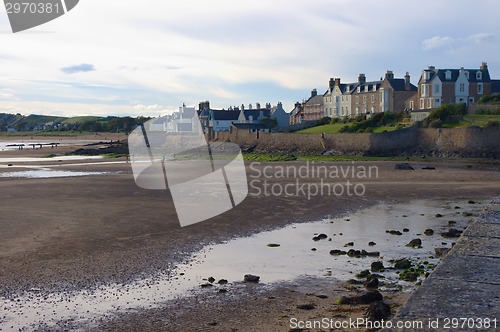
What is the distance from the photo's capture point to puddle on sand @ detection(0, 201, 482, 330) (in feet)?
24.9

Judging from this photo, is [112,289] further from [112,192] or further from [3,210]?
[112,192]

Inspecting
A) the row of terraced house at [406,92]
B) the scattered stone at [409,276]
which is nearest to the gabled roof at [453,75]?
the row of terraced house at [406,92]

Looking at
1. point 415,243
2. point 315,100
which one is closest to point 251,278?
point 415,243

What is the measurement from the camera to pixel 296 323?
6.82m

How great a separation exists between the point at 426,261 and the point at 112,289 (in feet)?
18.1

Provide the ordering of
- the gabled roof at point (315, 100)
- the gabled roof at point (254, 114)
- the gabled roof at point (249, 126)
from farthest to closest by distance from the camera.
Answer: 1. the gabled roof at point (254, 114)
2. the gabled roof at point (315, 100)
3. the gabled roof at point (249, 126)

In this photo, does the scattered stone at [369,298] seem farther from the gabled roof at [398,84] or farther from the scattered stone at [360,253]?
the gabled roof at [398,84]

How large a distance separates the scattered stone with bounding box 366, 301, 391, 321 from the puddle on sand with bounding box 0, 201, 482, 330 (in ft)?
6.77

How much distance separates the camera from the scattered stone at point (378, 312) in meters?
6.64

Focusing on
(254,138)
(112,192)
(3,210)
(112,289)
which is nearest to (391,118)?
(254,138)

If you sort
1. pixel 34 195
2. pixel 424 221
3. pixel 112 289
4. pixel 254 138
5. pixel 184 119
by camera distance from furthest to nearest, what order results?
pixel 184 119 → pixel 254 138 → pixel 34 195 → pixel 424 221 → pixel 112 289

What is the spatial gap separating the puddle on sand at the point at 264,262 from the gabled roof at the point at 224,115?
65.7 metres

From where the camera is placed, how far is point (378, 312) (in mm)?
6684

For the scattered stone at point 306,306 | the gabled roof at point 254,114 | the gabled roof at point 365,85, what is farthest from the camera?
the gabled roof at point 254,114
